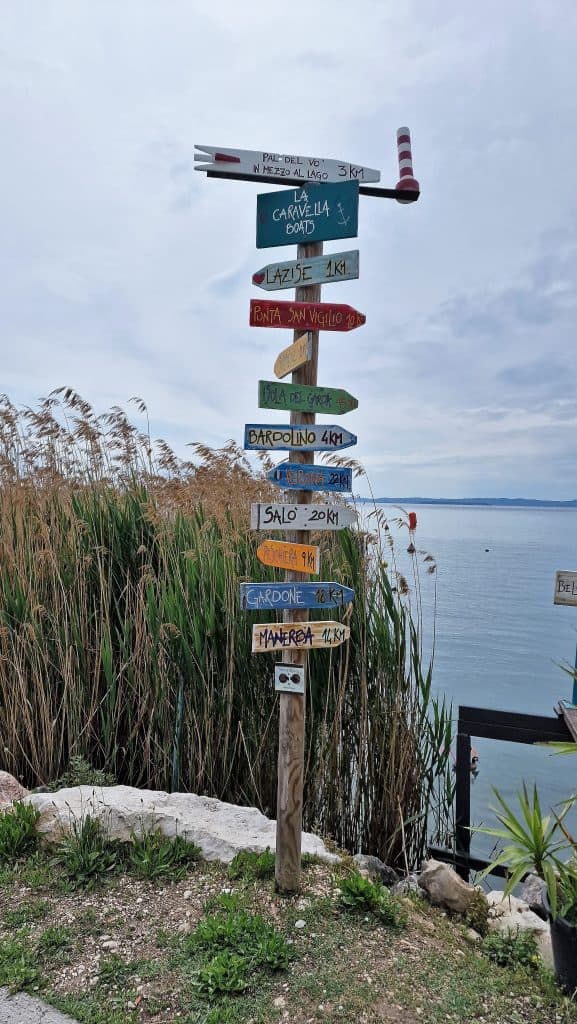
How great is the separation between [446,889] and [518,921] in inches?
12.7

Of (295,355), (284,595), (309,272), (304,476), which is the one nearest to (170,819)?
(284,595)

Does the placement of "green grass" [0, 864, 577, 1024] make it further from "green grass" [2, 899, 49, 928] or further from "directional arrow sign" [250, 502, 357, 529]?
"directional arrow sign" [250, 502, 357, 529]

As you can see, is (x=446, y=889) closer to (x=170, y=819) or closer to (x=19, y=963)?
(x=170, y=819)

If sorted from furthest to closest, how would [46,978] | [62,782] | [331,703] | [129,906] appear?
[62,782] → [331,703] → [129,906] → [46,978]

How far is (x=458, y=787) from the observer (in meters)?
3.51

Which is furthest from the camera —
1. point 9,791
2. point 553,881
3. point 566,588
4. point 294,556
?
point 566,588

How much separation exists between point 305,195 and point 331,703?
7.79 feet

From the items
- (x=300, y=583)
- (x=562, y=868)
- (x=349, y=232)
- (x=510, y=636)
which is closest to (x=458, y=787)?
(x=562, y=868)

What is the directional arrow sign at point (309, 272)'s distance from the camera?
2482 mm

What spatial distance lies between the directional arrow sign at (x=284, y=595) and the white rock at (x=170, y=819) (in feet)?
3.50

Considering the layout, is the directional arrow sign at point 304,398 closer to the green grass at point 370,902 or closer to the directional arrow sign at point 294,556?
the directional arrow sign at point 294,556

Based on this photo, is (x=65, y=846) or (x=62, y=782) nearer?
(x=65, y=846)

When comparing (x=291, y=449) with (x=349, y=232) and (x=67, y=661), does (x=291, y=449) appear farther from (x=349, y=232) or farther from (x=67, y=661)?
(x=67, y=661)

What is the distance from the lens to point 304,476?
2539 mm
